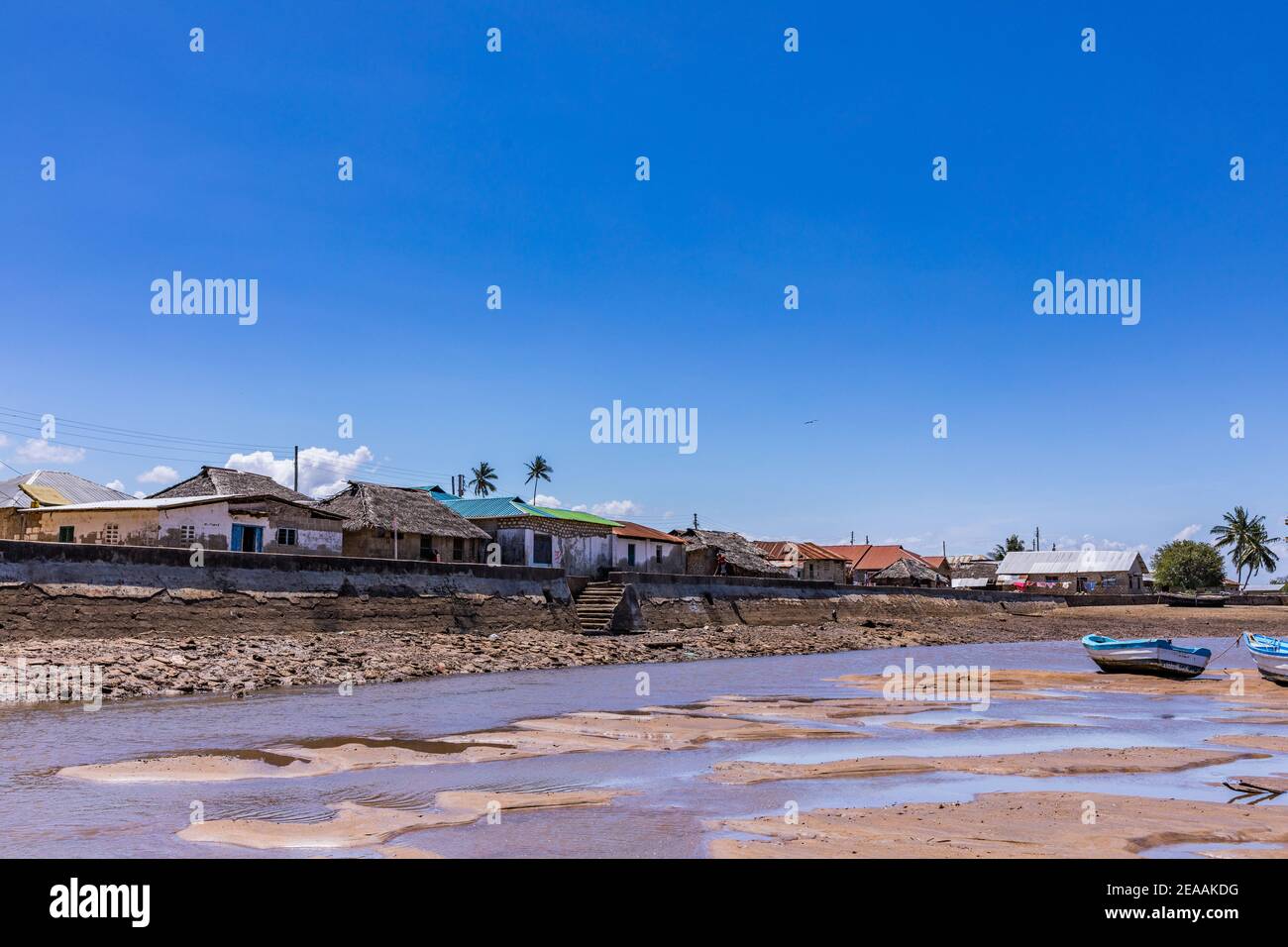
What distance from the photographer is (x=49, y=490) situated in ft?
144

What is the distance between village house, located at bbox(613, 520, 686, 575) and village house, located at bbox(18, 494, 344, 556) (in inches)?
726

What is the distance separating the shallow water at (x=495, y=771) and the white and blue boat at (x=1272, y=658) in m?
3.56

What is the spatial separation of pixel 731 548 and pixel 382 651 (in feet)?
120

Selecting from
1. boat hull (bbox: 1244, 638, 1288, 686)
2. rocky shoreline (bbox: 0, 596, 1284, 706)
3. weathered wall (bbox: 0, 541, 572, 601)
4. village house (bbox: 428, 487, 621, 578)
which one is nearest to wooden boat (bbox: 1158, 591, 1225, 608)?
rocky shoreline (bbox: 0, 596, 1284, 706)

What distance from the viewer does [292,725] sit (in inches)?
632

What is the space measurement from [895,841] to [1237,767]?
24.2 ft

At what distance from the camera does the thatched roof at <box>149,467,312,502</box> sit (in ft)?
126

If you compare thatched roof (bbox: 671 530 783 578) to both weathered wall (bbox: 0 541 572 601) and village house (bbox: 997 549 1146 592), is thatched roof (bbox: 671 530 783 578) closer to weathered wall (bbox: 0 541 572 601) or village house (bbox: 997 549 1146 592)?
weathered wall (bbox: 0 541 572 601)

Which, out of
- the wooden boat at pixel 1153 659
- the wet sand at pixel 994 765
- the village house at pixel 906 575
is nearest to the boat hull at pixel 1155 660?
the wooden boat at pixel 1153 659

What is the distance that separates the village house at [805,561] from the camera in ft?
236

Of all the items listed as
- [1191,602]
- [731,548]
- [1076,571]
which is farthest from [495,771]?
[1076,571]

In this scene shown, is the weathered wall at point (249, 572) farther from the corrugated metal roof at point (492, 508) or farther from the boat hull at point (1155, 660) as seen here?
the boat hull at point (1155, 660)
